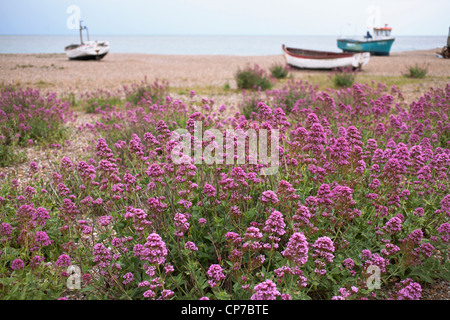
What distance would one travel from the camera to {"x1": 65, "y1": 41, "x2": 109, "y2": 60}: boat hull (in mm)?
31703

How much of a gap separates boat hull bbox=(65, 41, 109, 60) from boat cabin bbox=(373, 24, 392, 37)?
32.1 m

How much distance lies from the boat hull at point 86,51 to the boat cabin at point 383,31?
32102 millimetres

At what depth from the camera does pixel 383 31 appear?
3831cm

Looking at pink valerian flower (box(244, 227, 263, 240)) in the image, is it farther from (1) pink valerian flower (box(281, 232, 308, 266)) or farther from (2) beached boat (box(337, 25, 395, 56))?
(2) beached boat (box(337, 25, 395, 56))

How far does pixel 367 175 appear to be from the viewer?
14.5ft

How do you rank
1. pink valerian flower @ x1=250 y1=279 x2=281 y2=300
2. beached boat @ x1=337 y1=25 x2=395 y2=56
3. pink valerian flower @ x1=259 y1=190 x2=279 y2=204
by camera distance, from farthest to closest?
1. beached boat @ x1=337 y1=25 x2=395 y2=56
2. pink valerian flower @ x1=259 y1=190 x2=279 y2=204
3. pink valerian flower @ x1=250 y1=279 x2=281 y2=300

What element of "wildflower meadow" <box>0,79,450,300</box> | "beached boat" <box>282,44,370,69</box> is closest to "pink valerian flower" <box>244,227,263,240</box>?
"wildflower meadow" <box>0,79,450,300</box>

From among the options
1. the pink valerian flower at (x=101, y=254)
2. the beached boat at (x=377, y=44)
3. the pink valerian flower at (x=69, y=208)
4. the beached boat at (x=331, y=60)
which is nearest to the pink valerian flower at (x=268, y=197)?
the pink valerian flower at (x=101, y=254)

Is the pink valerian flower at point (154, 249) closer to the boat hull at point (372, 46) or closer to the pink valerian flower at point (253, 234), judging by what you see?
the pink valerian flower at point (253, 234)

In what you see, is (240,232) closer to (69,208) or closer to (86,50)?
(69,208)

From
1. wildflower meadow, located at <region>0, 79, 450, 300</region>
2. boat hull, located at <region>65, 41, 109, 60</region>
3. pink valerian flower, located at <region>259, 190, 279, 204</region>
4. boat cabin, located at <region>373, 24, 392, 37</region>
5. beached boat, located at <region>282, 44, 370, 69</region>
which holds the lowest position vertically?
wildflower meadow, located at <region>0, 79, 450, 300</region>

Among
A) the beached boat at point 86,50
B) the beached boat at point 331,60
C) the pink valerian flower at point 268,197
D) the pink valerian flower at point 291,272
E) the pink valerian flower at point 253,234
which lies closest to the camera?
the pink valerian flower at point 291,272

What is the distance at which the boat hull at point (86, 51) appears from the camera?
31.7 m

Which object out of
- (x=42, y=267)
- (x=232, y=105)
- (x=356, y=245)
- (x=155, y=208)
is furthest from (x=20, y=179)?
(x=232, y=105)
